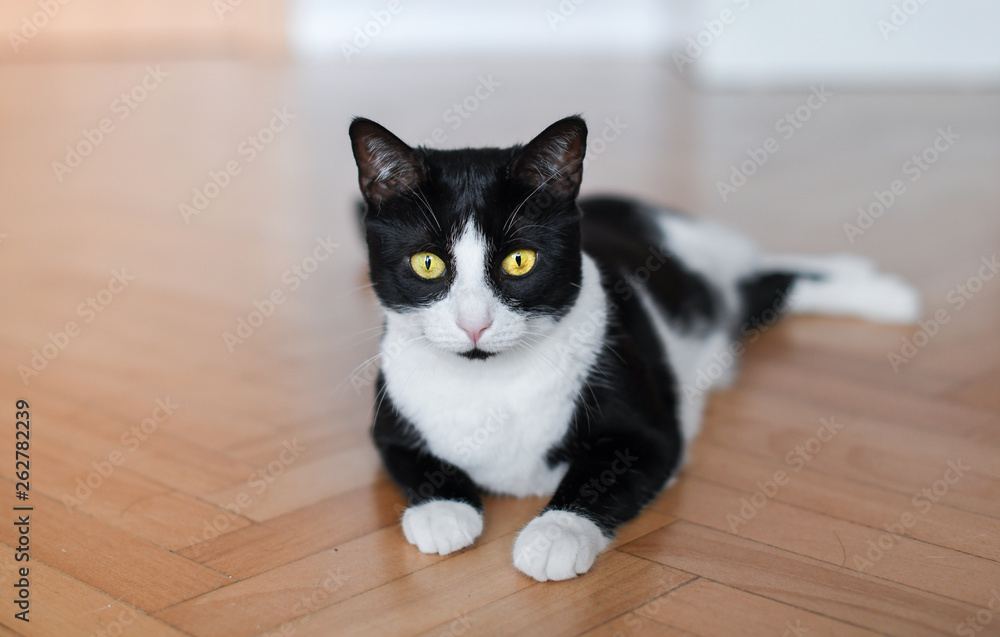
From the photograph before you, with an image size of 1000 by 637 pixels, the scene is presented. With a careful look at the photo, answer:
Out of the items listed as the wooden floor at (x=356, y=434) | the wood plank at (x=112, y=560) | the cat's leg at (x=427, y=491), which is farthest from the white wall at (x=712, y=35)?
the wood plank at (x=112, y=560)

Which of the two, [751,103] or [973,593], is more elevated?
[751,103]

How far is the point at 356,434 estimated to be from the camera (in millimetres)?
1748

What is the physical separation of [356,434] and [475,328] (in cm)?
Answer: 62

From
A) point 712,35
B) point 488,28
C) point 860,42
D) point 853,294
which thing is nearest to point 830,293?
point 853,294

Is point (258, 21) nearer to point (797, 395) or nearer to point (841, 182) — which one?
point (841, 182)

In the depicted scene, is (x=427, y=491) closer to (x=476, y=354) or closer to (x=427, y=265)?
(x=476, y=354)

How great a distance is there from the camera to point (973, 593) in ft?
3.90

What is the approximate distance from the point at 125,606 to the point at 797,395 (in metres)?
1.31

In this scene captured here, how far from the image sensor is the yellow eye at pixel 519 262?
1.28 meters

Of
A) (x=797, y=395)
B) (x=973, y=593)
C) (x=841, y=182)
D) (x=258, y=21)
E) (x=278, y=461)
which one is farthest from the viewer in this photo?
(x=258, y=21)

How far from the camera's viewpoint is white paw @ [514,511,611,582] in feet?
4.01

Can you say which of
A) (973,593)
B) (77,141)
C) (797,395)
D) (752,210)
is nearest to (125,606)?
(973,593)

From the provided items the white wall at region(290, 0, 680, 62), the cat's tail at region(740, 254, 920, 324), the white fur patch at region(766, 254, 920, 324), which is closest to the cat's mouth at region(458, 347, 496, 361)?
the cat's tail at region(740, 254, 920, 324)

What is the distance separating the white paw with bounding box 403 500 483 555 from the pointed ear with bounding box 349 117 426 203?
0.46 m
